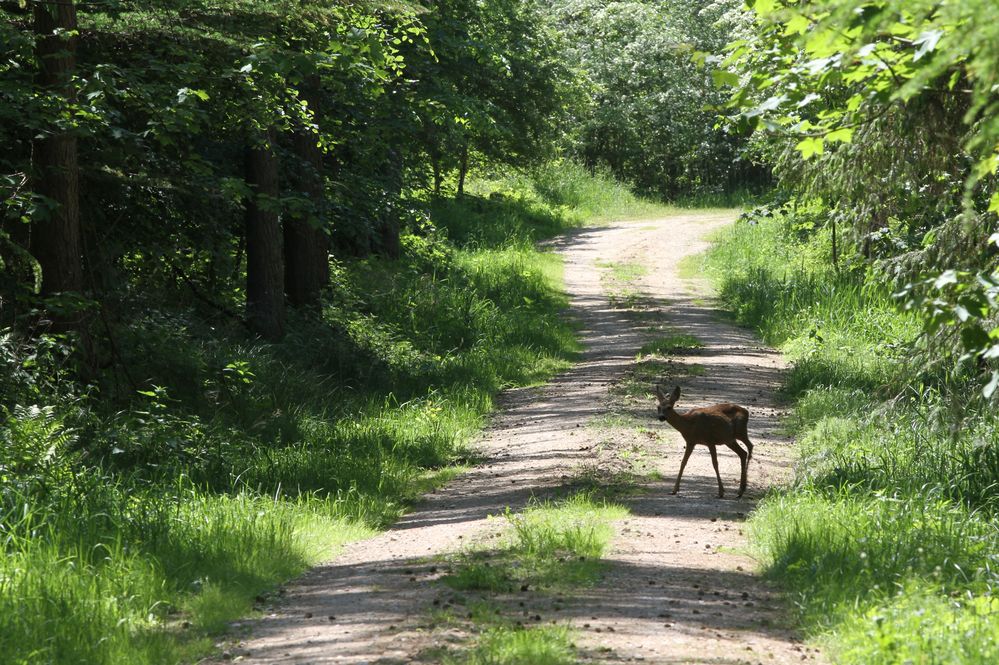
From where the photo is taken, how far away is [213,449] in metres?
11.1

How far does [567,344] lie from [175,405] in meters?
8.83

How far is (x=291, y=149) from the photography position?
17797mm

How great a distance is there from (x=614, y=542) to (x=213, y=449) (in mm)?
4335

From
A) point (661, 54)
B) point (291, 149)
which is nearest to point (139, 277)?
point (291, 149)

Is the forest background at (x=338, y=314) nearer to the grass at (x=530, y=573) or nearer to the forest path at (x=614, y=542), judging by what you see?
the forest path at (x=614, y=542)

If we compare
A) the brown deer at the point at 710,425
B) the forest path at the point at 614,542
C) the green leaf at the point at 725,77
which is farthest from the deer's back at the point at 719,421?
the green leaf at the point at 725,77

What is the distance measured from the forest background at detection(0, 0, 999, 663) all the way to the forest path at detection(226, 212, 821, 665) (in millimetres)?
385

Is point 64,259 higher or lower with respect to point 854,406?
higher

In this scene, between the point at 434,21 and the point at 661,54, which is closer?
the point at 434,21

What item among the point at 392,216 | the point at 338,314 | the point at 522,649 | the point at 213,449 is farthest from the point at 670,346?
the point at 522,649

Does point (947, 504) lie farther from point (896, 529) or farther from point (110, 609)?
point (110, 609)

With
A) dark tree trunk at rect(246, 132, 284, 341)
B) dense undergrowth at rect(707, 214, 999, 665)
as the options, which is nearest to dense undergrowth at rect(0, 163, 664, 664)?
dark tree trunk at rect(246, 132, 284, 341)

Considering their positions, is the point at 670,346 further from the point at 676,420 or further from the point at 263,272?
the point at 676,420

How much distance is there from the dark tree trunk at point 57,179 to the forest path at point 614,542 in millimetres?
4029
